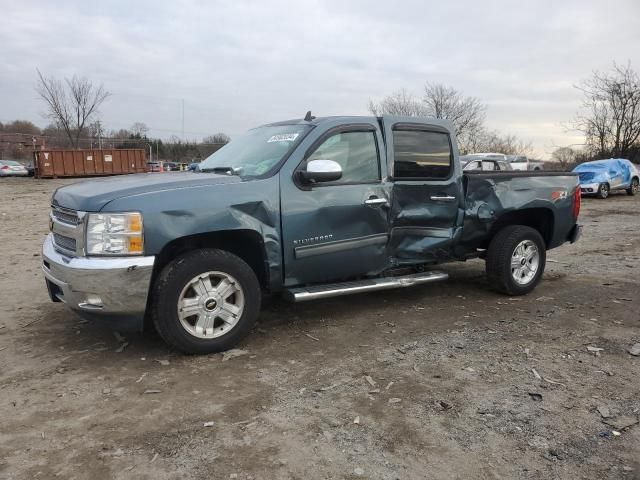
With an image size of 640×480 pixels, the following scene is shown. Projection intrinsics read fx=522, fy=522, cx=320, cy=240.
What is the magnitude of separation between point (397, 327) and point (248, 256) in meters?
1.55

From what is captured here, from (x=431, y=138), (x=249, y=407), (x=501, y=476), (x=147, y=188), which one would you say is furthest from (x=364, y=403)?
(x=431, y=138)

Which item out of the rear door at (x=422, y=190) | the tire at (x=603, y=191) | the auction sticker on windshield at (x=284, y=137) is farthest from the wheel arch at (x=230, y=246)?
the tire at (x=603, y=191)

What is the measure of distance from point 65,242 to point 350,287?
2375 millimetres

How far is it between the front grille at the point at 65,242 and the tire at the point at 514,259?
4.20 metres

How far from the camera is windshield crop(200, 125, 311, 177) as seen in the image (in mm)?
4609

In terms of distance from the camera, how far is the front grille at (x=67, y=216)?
3852 millimetres

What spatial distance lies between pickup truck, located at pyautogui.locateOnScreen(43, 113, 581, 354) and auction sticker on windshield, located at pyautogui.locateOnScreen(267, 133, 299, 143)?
35mm

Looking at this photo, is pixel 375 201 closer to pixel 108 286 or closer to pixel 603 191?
pixel 108 286

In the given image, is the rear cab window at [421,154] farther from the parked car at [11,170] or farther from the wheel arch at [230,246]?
the parked car at [11,170]

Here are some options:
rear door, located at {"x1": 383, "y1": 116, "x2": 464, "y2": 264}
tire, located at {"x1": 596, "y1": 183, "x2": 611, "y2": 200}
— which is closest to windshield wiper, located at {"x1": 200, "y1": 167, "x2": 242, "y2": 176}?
rear door, located at {"x1": 383, "y1": 116, "x2": 464, "y2": 264}

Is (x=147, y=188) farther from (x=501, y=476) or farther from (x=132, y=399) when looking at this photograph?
(x=501, y=476)

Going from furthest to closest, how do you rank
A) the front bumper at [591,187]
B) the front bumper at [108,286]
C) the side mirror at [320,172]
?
1. the front bumper at [591,187]
2. the side mirror at [320,172]
3. the front bumper at [108,286]

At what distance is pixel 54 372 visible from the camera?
3840 mm

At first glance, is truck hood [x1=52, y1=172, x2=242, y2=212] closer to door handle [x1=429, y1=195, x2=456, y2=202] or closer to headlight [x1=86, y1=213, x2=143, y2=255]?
headlight [x1=86, y1=213, x2=143, y2=255]
